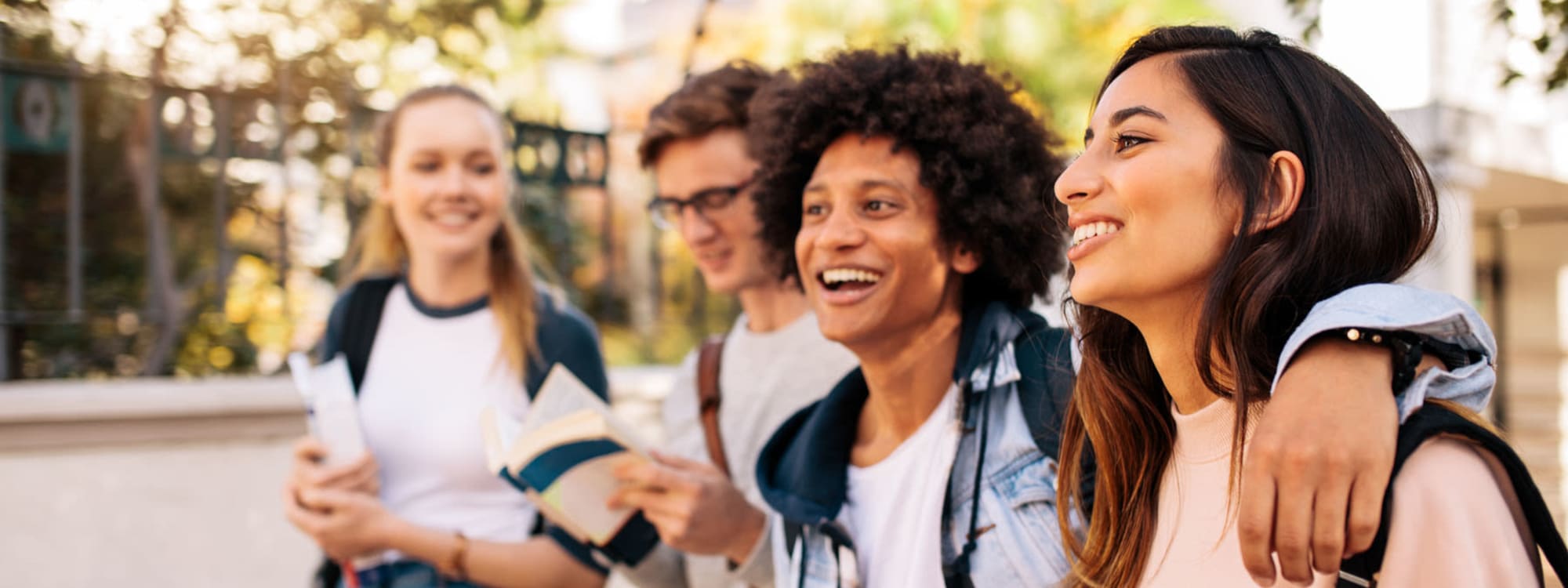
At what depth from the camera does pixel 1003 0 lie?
860 cm

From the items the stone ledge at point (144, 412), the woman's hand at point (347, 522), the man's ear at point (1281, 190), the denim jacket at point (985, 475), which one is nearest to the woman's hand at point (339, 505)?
the woman's hand at point (347, 522)

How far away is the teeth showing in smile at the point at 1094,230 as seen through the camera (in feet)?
4.84

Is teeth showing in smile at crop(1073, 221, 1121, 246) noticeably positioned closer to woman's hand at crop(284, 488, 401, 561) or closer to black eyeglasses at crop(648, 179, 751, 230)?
black eyeglasses at crop(648, 179, 751, 230)

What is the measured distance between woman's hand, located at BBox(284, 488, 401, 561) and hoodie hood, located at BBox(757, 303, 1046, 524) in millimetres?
1023

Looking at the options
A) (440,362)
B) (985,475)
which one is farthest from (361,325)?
(985,475)

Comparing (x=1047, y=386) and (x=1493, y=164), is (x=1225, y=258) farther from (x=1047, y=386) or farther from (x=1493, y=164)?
(x=1493, y=164)

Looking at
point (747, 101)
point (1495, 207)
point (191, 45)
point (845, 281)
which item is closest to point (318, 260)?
point (191, 45)

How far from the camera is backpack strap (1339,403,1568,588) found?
113cm

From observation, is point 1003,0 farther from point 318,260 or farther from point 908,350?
point 908,350

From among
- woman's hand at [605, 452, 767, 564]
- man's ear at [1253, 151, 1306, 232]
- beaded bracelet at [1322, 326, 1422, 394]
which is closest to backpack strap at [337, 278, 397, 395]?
woman's hand at [605, 452, 767, 564]

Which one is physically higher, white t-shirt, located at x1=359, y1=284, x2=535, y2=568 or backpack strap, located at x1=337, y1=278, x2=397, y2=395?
backpack strap, located at x1=337, y1=278, x2=397, y2=395

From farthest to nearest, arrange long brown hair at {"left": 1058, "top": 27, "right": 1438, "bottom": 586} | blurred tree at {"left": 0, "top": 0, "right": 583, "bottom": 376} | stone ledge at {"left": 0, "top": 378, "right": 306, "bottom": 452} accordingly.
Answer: blurred tree at {"left": 0, "top": 0, "right": 583, "bottom": 376} < stone ledge at {"left": 0, "top": 378, "right": 306, "bottom": 452} < long brown hair at {"left": 1058, "top": 27, "right": 1438, "bottom": 586}

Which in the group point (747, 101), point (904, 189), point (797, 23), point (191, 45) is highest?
point (797, 23)

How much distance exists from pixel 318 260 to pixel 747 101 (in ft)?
8.92
